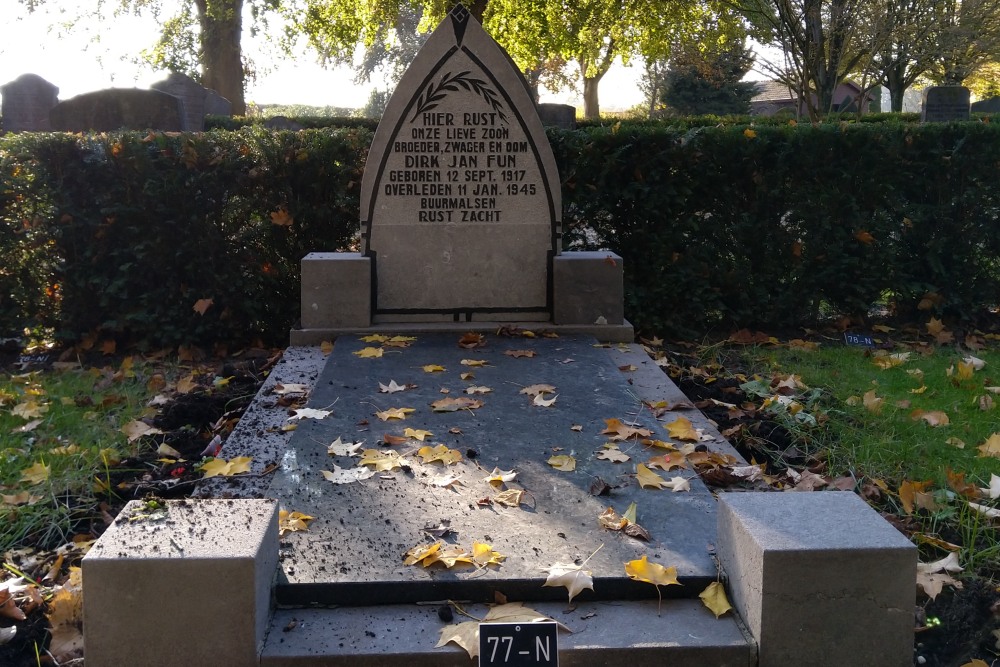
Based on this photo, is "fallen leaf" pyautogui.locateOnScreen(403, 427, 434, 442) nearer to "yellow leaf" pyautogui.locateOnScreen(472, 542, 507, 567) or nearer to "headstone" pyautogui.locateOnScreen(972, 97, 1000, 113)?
"yellow leaf" pyautogui.locateOnScreen(472, 542, 507, 567)

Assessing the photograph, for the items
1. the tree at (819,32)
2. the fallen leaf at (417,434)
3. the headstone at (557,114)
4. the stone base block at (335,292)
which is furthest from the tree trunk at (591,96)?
the fallen leaf at (417,434)

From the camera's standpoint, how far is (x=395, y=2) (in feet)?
72.3

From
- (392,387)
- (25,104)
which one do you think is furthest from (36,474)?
(25,104)

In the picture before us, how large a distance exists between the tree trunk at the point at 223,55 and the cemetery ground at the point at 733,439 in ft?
63.2

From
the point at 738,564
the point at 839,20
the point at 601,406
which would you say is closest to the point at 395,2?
the point at 839,20

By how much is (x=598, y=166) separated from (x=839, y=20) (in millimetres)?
18993

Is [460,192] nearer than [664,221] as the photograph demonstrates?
Yes

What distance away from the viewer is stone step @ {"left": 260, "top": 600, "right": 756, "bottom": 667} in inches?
110

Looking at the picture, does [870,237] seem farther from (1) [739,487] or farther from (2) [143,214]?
(2) [143,214]

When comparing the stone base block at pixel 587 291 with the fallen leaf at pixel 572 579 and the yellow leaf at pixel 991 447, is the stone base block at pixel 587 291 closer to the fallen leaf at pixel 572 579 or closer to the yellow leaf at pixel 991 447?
the yellow leaf at pixel 991 447

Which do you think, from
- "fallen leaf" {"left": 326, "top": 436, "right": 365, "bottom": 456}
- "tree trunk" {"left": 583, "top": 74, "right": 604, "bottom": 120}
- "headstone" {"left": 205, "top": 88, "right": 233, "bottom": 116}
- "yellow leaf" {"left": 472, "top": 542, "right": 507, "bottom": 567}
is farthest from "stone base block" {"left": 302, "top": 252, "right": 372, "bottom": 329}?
"tree trunk" {"left": 583, "top": 74, "right": 604, "bottom": 120}

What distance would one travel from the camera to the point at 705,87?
1581 inches

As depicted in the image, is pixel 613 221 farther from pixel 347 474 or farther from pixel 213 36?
pixel 213 36

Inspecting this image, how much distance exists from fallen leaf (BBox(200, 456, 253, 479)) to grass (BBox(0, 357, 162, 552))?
2.01 ft
